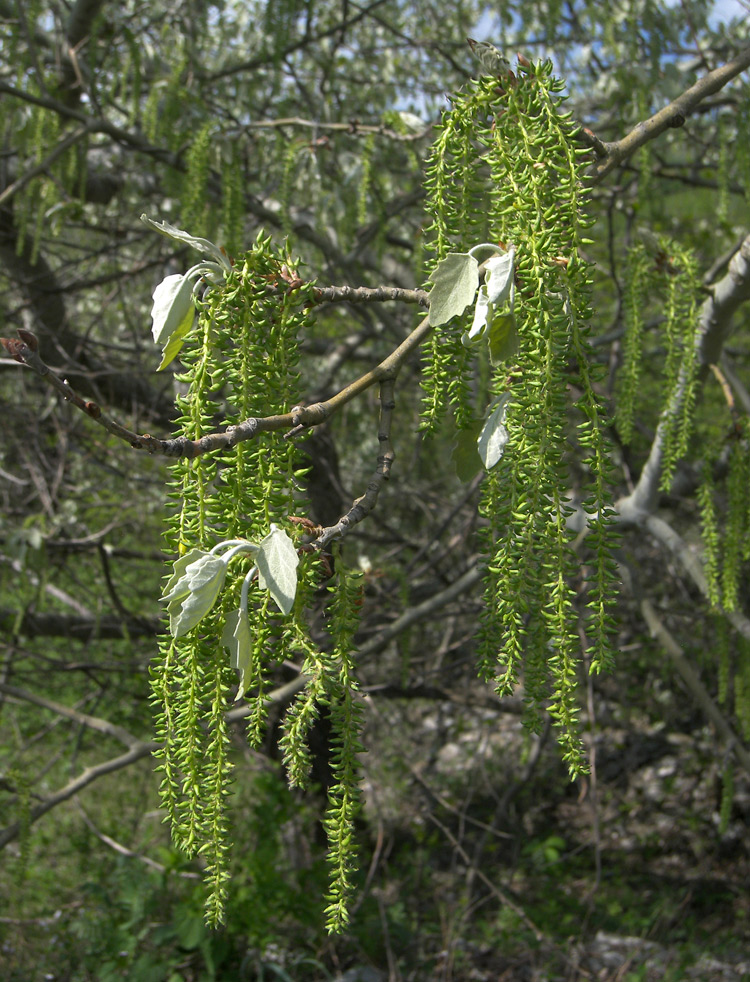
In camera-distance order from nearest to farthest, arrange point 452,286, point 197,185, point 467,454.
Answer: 1. point 452,286
2. point 467,454
3. point 197,185

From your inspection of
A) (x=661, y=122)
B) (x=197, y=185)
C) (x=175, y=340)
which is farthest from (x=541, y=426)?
(x=197, y=185)

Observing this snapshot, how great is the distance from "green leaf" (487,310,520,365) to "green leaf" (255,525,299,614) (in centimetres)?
30

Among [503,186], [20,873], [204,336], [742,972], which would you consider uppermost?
[503,186]

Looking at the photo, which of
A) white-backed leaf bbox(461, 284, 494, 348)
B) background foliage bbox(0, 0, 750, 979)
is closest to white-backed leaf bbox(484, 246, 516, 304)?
white-backed leaf bbox(461, 284, 494, 348)

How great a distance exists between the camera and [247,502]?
937 millimetres

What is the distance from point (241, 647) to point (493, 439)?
0.33m

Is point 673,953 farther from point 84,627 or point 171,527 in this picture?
point 171,527

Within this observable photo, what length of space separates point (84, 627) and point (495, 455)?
3164mm

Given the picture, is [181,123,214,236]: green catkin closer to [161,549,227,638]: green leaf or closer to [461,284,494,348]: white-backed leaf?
[461,284,494,348]: white-backed leaf

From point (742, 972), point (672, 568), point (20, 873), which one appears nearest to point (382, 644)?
point (20, 873)

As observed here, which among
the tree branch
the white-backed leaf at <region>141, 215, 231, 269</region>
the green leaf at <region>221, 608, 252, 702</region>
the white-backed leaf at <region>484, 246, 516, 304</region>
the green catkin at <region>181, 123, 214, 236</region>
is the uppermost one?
the green catkin at <region>181, 123, 214, 236</region>

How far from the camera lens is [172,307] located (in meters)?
0.95

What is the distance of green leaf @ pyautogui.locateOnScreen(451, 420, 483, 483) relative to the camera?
121 centimetres

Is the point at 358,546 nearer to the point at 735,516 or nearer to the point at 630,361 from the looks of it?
the point at 735,516
